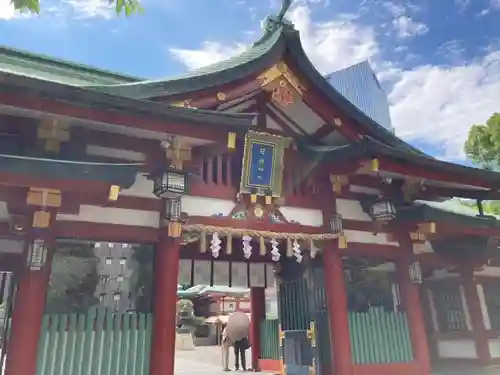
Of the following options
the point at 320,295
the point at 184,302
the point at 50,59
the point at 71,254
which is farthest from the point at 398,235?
the point at 184,302

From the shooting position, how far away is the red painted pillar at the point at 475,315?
10766 millimetres

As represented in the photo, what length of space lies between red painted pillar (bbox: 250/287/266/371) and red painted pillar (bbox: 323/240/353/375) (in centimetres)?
519

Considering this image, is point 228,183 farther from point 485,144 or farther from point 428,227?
point 485,144

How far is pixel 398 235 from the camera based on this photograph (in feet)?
31.3

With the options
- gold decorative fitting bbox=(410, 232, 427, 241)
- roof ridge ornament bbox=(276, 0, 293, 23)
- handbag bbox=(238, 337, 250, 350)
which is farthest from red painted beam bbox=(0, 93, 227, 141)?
handbag bbox=(238, 337, 250, 350)

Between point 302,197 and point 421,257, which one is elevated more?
point 302,197

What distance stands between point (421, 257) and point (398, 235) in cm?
114

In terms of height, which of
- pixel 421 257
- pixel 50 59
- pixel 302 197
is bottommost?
pixel 421 257

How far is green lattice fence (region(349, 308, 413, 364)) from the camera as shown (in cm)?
848

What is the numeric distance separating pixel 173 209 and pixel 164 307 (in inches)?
61.6

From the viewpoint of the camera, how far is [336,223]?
28.4 feet

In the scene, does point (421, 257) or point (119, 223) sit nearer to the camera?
point (119, 223)

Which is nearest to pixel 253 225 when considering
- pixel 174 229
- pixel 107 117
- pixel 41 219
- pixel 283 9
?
pixel 174 229

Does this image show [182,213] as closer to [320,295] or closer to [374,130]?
[320,295]
